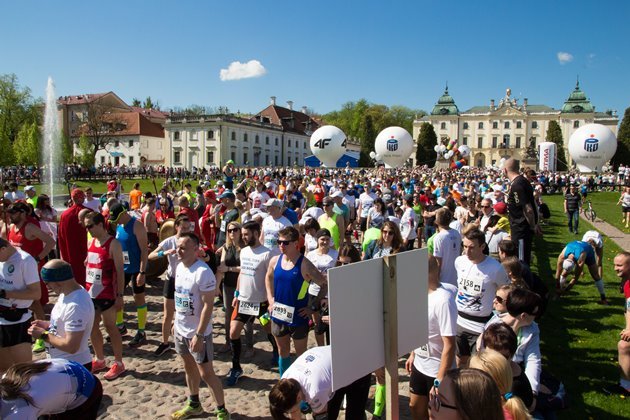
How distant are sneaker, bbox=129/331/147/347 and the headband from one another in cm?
303

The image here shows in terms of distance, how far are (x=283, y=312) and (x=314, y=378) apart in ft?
4.91

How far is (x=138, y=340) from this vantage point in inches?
251

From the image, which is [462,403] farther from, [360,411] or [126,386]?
[126,386]

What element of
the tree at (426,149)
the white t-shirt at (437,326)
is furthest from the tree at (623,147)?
the white t-shirt at (437,326)

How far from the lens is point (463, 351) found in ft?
14.5

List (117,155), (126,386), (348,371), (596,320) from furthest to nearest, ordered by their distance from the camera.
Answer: (117,155), (596,320), (126,386), (348,371)

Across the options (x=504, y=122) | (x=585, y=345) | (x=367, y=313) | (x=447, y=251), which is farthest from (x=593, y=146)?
(x=504, y=122)

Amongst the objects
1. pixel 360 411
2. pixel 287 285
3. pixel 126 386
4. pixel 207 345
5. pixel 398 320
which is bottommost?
pixel 126 386

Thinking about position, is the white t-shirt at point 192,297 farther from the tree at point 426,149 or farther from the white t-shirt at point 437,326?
the tree at point 426,149

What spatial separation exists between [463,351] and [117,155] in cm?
7418

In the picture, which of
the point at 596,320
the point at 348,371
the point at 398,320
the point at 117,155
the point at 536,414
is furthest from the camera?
the point at 117,155

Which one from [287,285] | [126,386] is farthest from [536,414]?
[126,386]

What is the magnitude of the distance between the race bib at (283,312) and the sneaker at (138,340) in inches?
116

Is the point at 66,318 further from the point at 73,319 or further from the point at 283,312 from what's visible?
the point at 283,312
